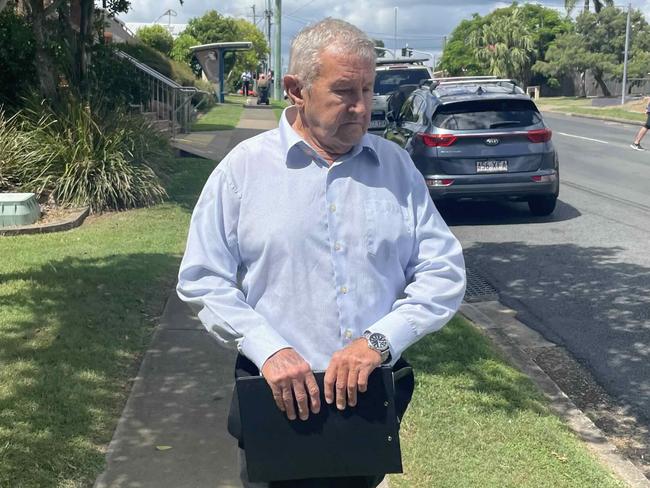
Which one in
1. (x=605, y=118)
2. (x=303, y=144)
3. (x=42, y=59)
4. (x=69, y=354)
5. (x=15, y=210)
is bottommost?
(x=69, y=354)

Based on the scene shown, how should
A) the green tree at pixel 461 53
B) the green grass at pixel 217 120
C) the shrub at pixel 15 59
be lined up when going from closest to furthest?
the shrub at pixel 15 59, the green grass at pixel 217 120, the green tree at pixel 461 53

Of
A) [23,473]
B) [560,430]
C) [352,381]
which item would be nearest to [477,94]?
[560,430]

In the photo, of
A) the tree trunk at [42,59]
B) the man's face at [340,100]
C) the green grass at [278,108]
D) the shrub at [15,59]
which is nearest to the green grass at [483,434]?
the man's face at [340,100]

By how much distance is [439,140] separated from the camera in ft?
34.4

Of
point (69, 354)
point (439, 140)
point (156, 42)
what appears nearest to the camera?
point (69, 354)

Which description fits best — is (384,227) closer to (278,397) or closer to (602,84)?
(278,397)

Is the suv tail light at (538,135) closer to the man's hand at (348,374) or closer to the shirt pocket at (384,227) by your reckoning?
the shirt pocket at (384,227)

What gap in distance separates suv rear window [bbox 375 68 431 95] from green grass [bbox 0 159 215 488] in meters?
12.5

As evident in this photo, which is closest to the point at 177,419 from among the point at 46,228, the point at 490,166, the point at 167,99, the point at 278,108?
the point at 46,228

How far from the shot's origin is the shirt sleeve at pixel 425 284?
231cm

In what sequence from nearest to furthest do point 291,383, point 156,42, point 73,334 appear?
1. point 291,383
2. point 73,334
3. point 156,42

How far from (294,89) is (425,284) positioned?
0.67 m

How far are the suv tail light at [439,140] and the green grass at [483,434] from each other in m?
5.37

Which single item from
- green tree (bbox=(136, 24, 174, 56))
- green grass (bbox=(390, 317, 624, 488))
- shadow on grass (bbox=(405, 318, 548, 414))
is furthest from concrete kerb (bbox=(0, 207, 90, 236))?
green tree (bbox=(136, 24, 174, 56))
